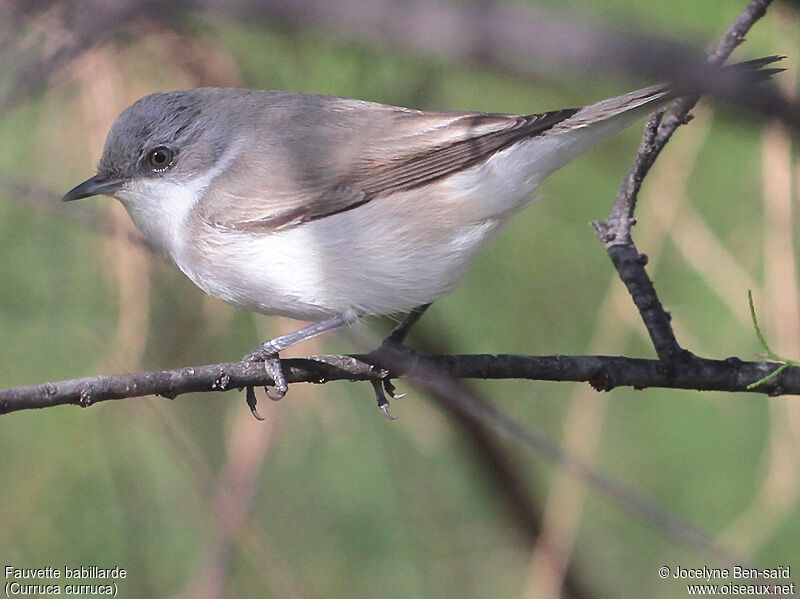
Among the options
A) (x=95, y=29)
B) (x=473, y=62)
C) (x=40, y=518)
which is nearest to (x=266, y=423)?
(x=40, y=518)

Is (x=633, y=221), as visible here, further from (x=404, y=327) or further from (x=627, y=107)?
(x=404, y=327)

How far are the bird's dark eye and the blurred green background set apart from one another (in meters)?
0.72

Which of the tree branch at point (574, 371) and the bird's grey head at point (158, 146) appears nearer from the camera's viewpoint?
the tree branch at point (574, 371)

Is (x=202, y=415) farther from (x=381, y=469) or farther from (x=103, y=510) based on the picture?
(x=381, y=469)

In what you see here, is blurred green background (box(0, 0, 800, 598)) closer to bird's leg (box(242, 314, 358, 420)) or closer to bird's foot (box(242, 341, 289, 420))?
bird's leg (box(242, 314, 358, 420))

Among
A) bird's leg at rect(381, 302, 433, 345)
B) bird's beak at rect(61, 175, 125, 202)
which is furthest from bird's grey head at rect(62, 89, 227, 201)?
bird's leg at rect(381, 302, 433, 345)

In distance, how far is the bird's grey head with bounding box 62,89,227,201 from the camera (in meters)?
3.04

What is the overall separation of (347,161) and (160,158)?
700 mm

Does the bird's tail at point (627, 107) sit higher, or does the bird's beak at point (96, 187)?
the bird's tail at point (627, 107)

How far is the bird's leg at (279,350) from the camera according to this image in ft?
7.75

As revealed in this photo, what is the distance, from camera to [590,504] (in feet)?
15.0

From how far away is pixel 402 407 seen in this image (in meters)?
4.39

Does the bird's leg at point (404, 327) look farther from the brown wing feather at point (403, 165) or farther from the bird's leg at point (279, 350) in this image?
the brown wing feather at point (403, 165)

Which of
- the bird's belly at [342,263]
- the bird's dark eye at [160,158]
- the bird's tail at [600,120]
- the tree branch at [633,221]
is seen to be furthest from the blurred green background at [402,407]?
the tree branch at [633,221]
